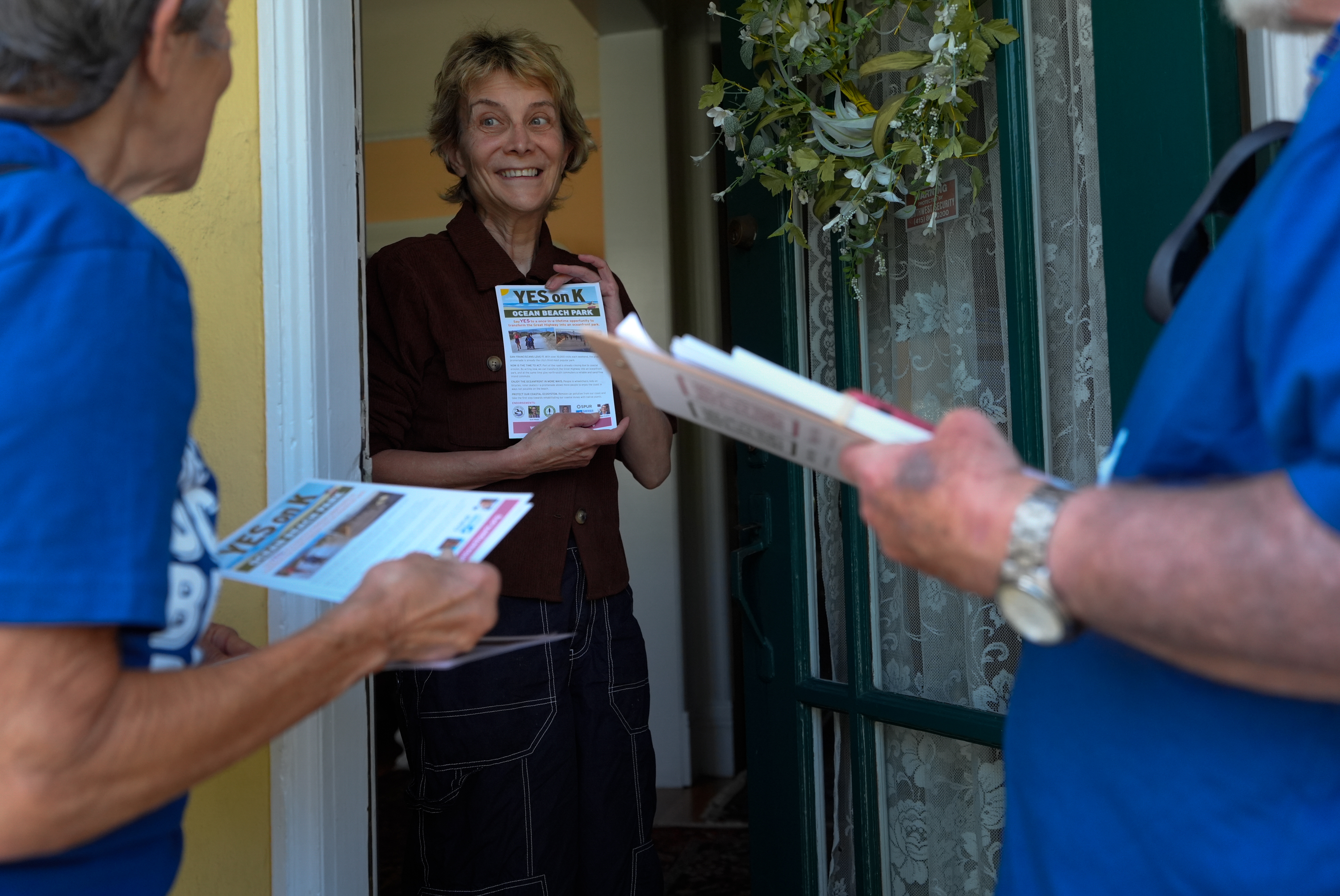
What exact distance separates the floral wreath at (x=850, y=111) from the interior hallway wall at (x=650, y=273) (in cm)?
222

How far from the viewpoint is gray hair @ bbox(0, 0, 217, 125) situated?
0.82 metres

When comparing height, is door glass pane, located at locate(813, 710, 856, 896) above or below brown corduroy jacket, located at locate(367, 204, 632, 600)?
below

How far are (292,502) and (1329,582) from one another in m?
0.99

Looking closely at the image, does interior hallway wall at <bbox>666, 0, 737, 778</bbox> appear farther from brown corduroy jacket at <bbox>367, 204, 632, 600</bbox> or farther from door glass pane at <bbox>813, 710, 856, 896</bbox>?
brown corduroy jacket at <bbox>367, 204, 632, 600</bbox>

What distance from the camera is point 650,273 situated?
4312 millimetres

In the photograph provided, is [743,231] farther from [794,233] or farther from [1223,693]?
[1223,693]

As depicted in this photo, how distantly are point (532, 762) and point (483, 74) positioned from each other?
4.48ft

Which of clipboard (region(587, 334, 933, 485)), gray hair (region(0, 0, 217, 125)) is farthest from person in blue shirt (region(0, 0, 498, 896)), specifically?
clipboard (region(587, 334, 933, 485))

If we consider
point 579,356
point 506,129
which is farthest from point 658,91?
point 579,356

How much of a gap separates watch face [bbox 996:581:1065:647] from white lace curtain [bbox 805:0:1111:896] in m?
1.03

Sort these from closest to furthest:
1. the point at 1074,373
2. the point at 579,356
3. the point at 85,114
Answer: the point at 85,114, the point at 1074,373, the point at 579,356

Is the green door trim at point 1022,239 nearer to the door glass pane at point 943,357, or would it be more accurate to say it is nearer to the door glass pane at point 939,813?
the door glass pane at point 943,357

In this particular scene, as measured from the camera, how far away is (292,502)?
1178 millimetres

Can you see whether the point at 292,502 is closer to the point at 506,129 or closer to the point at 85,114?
the point at 85,114
